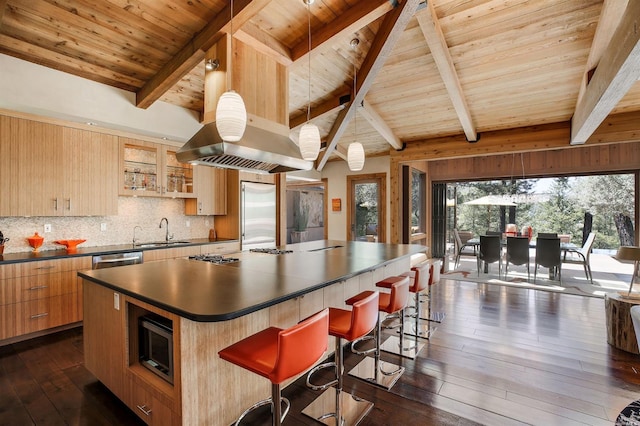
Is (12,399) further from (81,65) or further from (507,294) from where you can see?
(507,294)

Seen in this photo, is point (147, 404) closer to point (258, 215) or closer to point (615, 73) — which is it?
point (258, 215)

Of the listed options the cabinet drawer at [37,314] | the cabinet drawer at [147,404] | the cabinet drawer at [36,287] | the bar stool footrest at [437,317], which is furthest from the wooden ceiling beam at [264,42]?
the bar stool footrest at [437,317]

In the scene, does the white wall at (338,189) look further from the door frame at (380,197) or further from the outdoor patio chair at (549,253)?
the outdoor patio chair at (549,253)

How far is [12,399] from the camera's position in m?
2.14

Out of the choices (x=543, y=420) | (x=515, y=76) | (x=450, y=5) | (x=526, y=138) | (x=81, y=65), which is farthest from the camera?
(x=526, y=138)

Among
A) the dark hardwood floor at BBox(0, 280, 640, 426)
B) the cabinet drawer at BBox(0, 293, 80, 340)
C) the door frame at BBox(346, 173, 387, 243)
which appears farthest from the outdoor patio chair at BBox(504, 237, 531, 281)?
the cabinet drawer at BBox(0, 293, 80, 340)

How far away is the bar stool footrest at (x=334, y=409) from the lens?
194cm

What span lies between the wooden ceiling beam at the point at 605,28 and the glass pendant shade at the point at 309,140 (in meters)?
2.76

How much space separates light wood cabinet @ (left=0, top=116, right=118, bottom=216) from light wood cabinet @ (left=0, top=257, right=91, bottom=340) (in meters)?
0.64

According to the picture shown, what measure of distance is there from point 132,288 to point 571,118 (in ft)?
19.9

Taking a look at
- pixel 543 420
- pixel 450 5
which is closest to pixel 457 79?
pixel 450 5

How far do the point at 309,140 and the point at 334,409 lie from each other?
228cm

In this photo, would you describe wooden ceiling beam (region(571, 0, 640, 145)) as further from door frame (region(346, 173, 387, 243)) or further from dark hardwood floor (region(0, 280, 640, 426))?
door frame (region(346, 173, 387, 243))

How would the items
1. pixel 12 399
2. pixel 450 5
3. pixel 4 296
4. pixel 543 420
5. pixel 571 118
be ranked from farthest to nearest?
pixel 571 118, pixel 450 5, pixel 4 296, pixel 12 399, pixel 543 420
